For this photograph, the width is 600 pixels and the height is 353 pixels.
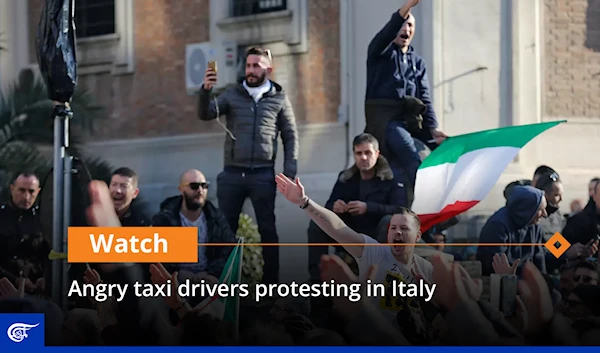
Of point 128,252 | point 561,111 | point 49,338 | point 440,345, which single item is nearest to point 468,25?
point 561,111

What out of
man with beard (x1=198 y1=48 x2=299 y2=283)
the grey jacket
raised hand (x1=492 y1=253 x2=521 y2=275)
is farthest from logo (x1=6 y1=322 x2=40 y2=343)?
raised hand (x1=492 y1=253 x2=521 y2=275)

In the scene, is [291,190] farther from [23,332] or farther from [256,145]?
[23,332]

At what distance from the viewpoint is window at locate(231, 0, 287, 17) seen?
6295 mm

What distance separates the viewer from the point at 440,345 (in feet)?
20.7

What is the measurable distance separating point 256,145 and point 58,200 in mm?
1005

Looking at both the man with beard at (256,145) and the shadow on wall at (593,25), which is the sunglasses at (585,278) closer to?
the shadow on wall at (593,25)

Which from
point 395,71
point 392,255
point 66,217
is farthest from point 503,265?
point 66,217

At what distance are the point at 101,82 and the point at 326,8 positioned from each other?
3.81 ft

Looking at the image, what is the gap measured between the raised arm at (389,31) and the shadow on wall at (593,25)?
837 mm

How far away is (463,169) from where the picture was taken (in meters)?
6.31

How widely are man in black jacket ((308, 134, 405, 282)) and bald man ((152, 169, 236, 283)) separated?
0.43 metres

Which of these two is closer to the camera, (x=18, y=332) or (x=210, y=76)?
(x=210, y=76)

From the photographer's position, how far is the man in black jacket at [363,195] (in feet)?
20.5

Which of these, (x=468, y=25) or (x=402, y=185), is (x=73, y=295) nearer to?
(x=402, y=185)
